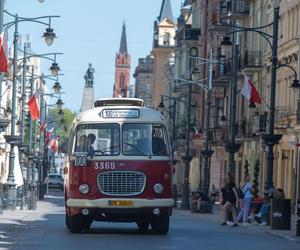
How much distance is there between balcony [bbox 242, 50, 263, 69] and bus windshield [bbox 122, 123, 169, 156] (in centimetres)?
4498

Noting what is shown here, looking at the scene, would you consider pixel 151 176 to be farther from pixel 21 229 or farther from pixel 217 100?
pixel 217 100

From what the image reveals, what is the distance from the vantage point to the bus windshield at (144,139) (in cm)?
3012

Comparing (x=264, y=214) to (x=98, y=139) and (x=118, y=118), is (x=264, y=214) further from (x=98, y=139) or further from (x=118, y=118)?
(x=98, y=139)

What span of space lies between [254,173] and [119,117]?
146 ft

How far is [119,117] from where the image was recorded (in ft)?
100

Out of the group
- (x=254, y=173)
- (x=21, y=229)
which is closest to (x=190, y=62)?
(x=254, y=173)

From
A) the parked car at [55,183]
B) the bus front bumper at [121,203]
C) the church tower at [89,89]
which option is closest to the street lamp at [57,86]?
the bus front bumper at [121,203]

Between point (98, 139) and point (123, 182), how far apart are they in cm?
132

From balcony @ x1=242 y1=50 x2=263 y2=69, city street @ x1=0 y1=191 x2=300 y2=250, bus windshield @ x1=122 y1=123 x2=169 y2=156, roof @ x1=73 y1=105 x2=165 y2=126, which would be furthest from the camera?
balcony @ x1=242 y1=50 x2=263 y2=69

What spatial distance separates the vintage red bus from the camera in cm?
2972

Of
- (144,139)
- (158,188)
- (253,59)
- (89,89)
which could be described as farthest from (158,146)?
(89,89)

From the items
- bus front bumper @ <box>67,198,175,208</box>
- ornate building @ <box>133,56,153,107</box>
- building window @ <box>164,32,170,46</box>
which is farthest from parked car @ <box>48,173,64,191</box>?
bus front bumper @ <box>67,198,175,208</box>

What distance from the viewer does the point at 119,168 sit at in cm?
2972

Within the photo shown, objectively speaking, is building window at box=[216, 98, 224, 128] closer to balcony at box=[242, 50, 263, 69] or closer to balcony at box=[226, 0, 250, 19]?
balcony at box=[226, 0, 250, 19]
